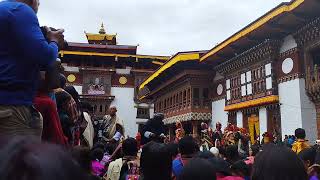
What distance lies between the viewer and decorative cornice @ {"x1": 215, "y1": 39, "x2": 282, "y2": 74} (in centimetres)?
1636

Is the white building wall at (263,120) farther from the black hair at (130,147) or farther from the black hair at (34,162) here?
the black hair at (34,162)

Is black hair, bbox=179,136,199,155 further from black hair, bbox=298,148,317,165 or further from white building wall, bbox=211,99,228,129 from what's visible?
white building wall, bbox=211,99,228,129

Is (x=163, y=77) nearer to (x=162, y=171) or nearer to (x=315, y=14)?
(x=315, y=14)

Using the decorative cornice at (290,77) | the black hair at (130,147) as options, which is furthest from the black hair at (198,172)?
the decorative cornice at (290,77)

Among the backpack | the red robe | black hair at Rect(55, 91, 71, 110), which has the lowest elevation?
the backpack

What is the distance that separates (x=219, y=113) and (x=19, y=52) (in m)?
20.0

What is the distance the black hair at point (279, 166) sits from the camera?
223 cm

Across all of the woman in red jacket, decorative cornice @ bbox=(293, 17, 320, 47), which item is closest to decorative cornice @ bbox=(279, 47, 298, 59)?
decorative cornice @ bbox=(293, 17, 320, 47)

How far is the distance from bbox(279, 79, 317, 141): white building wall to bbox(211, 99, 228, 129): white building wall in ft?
17.3

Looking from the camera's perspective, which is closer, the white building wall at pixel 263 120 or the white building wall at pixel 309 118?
the white building wall at pixel 309 118

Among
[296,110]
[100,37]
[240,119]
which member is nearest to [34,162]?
[296,110]

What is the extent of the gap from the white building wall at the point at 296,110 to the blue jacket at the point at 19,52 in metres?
13.9

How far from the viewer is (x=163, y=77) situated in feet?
93.0

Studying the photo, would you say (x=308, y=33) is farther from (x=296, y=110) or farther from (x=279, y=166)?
(x=279, y=166)
